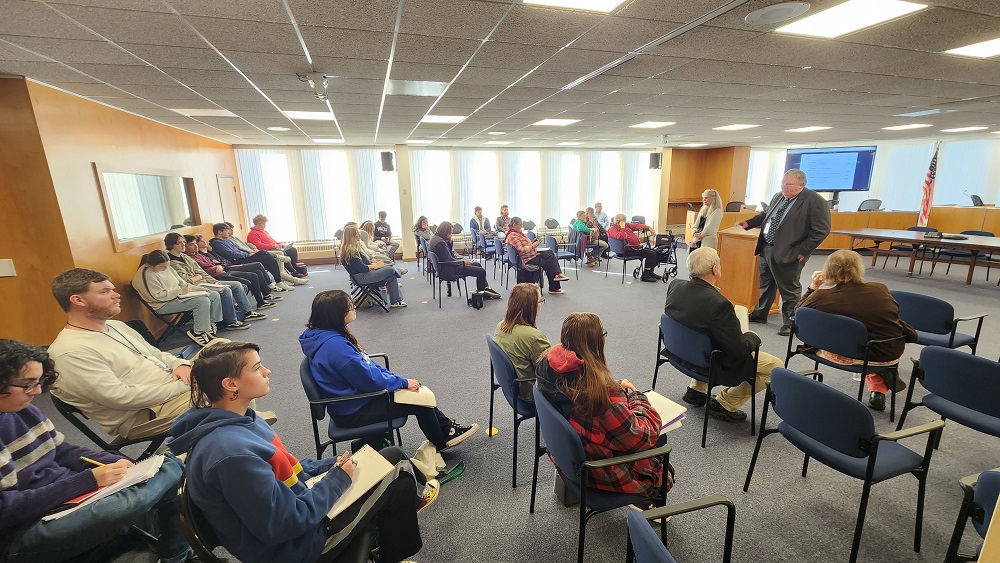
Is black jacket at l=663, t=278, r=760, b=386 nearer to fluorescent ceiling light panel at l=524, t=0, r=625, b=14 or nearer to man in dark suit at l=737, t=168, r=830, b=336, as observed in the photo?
fluorescent ceiling light panel at l=524, t=0, r=625, b=14

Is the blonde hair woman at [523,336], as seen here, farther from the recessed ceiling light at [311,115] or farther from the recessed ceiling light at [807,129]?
the recessed ceiling light at [807,129]

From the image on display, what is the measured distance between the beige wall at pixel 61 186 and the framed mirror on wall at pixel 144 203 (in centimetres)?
9

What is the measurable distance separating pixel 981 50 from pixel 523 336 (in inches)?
173

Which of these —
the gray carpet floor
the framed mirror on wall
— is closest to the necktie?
the gray carpet floor

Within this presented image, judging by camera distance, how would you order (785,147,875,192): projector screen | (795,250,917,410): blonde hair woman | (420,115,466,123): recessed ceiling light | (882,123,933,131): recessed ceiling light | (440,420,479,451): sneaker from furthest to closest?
1. (785,147,875,192): projector screen
2. (882,123,933,131): recessed ceiling light
3. (420,115,466,123): recessed ceiling light
4. (795,250,917,410): blonde hair woman
5. (440,420,479,451): sneaker

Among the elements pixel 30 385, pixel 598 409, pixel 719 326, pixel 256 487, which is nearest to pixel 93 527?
pixel 30 385

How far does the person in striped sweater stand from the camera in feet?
4.68

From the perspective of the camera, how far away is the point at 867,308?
112 inches

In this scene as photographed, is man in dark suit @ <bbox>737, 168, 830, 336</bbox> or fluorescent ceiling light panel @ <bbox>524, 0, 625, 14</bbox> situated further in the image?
man in dark suit @ <bbox>737, 168, 830, 336</bbox>

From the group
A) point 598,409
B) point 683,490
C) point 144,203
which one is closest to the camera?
point 598,409

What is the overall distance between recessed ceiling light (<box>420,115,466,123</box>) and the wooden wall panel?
4119mm

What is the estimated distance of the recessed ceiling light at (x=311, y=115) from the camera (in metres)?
5.59

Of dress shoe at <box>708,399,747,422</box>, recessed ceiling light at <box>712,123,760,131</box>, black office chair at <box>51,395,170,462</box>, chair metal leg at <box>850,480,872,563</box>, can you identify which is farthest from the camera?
recessed ceiling light at <box>712,123,760,131</box>

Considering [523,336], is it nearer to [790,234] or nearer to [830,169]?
[790,234]
